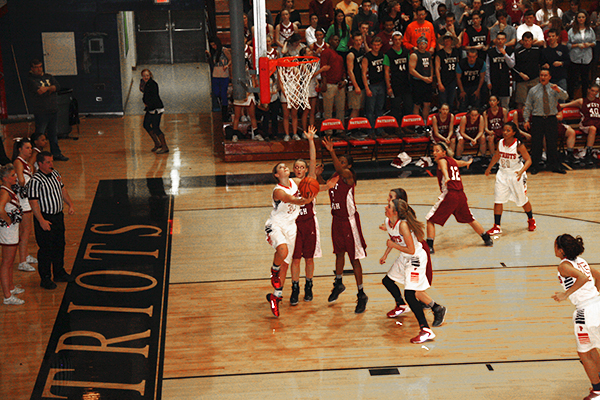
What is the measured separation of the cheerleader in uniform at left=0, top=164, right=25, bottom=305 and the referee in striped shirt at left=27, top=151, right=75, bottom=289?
0.73 ft

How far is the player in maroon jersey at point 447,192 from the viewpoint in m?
9.47

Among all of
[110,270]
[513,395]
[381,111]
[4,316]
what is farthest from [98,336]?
[381,111]

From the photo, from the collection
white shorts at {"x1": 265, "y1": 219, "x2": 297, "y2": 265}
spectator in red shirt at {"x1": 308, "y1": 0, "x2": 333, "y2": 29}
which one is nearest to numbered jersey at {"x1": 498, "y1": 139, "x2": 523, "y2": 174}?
white shorts at {"x1": 265, "y1": 219, "x2": 297, "y2": 265}

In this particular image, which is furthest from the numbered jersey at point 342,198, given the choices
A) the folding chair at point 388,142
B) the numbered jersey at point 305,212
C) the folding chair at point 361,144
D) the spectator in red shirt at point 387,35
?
the spectator in red shirt at point 387,35

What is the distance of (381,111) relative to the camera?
15.4m

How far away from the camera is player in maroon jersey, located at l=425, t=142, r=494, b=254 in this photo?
31.1 feet

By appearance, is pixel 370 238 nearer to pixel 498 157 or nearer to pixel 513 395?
pixel 498 157

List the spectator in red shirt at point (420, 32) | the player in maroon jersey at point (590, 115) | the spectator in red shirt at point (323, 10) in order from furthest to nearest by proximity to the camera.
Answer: the spectator in red shirt at point (323, 10), the spectator in red shirt at point (420, 32), the player in maroon jersey at point (590, 115)

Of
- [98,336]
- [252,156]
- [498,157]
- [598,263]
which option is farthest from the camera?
[252,156]

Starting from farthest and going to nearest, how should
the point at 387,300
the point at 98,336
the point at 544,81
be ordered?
the point at 544,81
the point at 387,300
the point at 98,336

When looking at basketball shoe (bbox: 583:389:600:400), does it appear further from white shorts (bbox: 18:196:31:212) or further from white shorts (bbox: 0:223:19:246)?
white shorts (bbox: 18:196:31:212)

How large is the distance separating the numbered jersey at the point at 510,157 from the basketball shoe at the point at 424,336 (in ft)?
12.8

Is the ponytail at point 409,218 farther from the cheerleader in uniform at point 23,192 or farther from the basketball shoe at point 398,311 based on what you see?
the cheerleader in uniform at point 23,192

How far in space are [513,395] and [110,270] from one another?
5.58 m
